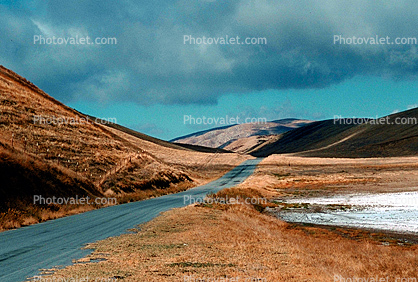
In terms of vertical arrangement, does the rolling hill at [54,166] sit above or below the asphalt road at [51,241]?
above

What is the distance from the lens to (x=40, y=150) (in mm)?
38500

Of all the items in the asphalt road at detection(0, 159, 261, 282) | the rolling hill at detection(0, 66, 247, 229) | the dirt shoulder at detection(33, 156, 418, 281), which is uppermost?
the rolling hill at detection(0, 66, 247, 229)

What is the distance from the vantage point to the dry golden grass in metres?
9.40

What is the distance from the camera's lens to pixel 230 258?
11250mm

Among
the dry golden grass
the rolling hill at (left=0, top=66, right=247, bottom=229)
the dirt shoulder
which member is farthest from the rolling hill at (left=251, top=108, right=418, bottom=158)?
the dry golden grass

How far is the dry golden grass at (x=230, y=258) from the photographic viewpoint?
30.8ft

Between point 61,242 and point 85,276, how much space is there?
5568 millimetres

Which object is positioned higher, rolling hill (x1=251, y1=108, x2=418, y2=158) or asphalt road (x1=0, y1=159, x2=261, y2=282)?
rolling hill (x1=251, y1=108, x2=418, y2=158)

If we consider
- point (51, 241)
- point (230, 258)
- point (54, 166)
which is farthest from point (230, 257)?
point (54, 166)

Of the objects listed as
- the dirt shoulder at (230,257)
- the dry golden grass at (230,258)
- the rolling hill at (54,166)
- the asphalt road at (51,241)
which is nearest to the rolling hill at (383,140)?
the rolling hill at (54,166)

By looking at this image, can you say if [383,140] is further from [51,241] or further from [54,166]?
[51,241]

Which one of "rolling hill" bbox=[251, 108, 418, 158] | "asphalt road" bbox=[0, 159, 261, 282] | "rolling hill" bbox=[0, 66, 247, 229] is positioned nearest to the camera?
"asphalt road" bbox=[0, 159, 261, 282]

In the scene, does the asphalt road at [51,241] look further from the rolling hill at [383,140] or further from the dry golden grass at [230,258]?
the rolling hill at [383,140]

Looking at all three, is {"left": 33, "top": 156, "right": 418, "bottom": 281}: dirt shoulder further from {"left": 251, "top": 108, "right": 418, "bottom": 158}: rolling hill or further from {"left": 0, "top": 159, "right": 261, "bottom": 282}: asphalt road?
{"left": 251, "top": 108, "right": 418, "bottom": 158}: rolling hill
